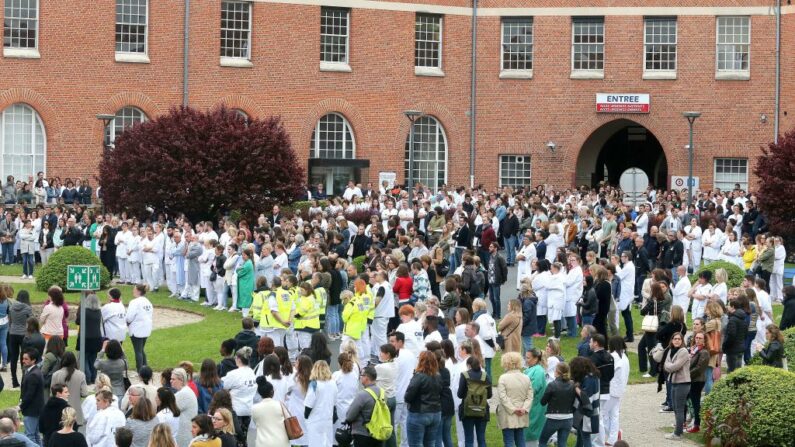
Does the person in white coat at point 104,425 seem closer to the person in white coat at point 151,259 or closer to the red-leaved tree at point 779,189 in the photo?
the person in white coat at point 151,259

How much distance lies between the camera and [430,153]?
167 feet

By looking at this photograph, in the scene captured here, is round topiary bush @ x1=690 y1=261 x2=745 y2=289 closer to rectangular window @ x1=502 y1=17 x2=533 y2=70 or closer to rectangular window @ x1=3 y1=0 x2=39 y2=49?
rectangular window @ x1=502 y1=17 x2=533 y2=70

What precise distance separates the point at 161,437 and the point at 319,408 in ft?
10.7

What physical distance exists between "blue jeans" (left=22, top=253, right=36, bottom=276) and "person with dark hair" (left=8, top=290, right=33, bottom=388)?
13557mm

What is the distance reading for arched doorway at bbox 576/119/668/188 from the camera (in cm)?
5281

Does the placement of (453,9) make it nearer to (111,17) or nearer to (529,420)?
(111,17)

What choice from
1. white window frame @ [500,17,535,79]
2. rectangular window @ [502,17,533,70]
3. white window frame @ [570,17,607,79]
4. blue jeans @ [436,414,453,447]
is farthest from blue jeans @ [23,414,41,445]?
white window frame @ [570,17,607,79]

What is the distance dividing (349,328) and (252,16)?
26.1 m

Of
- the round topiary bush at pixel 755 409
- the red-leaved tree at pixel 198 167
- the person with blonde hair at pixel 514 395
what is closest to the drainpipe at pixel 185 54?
the red-leaved tree at pixel 198 167

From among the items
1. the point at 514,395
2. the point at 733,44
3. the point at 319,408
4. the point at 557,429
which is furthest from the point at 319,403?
the point at 733,44

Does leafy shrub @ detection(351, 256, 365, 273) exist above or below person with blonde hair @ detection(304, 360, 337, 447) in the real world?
above

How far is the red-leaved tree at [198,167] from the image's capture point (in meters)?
37.2

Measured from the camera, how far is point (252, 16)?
4794cm

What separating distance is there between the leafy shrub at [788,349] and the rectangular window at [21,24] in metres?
30.3
